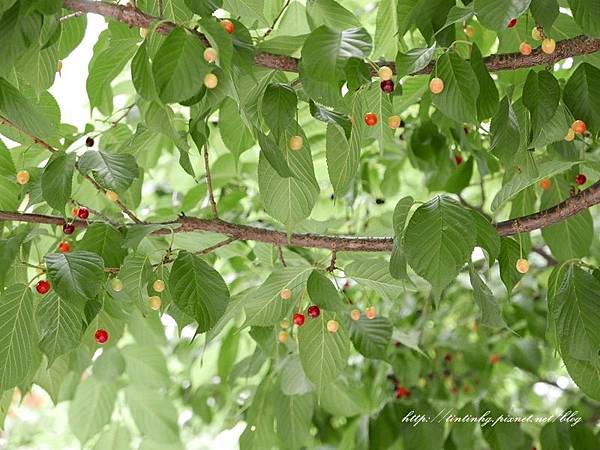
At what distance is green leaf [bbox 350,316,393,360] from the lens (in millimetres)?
1252

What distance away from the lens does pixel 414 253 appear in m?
0.86

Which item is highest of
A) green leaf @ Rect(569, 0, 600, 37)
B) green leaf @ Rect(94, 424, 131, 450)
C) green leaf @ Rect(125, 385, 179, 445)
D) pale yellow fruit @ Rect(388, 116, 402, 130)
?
green leaf @ Rect(569, 0, 600, 37)

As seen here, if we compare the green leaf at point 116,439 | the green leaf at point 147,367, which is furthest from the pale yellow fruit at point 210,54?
the green leaf at point 116,439

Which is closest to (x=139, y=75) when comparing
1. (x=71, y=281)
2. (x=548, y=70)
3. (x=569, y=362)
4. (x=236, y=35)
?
(x=236, y=35)

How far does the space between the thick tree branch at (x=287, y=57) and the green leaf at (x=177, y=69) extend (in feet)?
0.15

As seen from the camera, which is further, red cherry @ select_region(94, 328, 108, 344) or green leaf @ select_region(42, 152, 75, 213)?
red cherry @ select_region(94, 328, 108, 344)

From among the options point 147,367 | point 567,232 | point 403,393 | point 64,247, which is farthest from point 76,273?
point 403,393

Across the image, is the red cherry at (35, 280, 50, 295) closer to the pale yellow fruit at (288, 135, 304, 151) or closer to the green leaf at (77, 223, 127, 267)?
the green leaf at (77, 223, 127, 267)

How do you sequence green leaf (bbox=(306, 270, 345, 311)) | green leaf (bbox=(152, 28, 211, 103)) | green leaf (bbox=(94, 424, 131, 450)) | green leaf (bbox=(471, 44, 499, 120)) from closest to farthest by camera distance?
green leaf (bbox=(152, 28, 211, 103)) → green leaf (bbox=(471, 44, 499, 120)) → green leaf (bbox=(306, 270, 345, 311)) → green leaf (bbox=(94, 424, 131, 450))

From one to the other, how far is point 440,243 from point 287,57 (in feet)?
0.86

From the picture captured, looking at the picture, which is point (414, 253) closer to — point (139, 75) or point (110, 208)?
point (139, 75)

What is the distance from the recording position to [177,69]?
744 mm

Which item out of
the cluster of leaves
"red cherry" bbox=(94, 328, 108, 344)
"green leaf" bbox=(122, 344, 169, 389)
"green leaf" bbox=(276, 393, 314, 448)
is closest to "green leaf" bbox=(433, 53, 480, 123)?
the cluster of leaves

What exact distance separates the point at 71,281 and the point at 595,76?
2.11 feet
